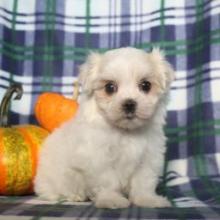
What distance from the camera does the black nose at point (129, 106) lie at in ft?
8.09

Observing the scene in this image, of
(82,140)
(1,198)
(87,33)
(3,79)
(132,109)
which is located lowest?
(1,198)

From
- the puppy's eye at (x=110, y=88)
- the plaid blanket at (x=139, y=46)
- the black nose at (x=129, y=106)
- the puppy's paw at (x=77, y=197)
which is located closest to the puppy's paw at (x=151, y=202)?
the puppy's paw at (x=77, y=197)

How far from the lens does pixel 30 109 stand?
372 centimetres

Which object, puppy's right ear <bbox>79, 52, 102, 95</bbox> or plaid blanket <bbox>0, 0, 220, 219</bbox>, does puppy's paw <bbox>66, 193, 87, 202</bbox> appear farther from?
plaid blanket <bbox>0, 0, 220, 219</bbox>

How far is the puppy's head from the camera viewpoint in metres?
2.49

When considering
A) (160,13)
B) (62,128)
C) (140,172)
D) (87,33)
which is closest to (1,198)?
(62,128)

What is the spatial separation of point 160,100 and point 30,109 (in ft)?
4.28

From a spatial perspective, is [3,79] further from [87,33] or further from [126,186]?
[126,186]

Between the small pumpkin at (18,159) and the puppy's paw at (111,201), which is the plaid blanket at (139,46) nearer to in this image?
the small pumpkin at (18,159)

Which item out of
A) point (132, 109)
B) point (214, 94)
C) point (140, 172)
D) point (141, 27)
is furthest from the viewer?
point (141, 27)

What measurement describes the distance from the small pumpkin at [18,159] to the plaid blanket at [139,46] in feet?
2.47

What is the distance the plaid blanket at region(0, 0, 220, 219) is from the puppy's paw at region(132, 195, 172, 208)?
852mm

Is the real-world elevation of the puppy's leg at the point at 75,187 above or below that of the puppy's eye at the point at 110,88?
below

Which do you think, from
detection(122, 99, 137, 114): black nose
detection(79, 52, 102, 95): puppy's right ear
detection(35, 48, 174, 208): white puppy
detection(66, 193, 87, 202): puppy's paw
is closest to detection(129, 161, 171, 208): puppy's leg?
detection(35, 48, 174, 208): white puppy
